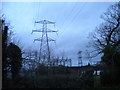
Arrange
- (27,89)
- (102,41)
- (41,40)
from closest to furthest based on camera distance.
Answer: (27,89)
(41,40)
(102,41)

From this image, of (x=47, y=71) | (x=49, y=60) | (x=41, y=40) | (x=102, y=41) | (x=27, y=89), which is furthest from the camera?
(x=102, y=41)

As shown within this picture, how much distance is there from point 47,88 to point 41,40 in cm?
703

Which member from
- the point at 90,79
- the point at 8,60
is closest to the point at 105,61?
the point at 90,79

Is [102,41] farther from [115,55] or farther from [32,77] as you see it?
[32,77]

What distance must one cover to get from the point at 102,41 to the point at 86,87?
41.3 feet

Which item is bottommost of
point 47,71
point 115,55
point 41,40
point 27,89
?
point 27,89

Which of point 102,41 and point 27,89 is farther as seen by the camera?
point 102,41

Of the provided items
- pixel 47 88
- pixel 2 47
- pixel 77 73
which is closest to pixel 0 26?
pixel 2 47

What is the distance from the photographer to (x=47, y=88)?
15266mm

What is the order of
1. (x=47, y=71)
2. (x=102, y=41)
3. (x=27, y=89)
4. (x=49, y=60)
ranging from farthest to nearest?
(x=102, y=41) < (x=49, y=60) < (x=47, y=71) < (x=27, y=89)

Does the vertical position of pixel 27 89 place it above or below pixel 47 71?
below

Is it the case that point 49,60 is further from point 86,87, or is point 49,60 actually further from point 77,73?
point 86,87

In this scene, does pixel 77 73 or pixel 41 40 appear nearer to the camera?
pixel 77 73

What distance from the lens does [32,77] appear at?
15562 mm
